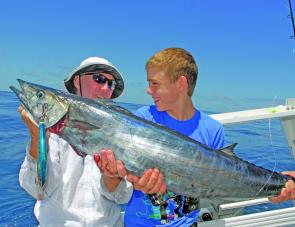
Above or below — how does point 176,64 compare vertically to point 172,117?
above

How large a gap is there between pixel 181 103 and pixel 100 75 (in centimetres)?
71

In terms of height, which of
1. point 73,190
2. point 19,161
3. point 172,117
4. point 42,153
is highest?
point 172,117

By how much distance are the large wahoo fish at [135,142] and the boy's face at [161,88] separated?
31 cm

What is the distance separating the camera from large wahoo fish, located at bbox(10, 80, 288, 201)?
7.22 feet

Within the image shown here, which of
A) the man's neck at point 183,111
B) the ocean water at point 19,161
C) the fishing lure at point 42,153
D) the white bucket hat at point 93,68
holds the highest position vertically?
the white bucket hat at point 93,68

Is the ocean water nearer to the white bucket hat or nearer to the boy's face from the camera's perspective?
the boy's face

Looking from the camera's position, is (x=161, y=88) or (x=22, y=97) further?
(x=161, y=88)

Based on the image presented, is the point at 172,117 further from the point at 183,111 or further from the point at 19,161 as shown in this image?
the point at 19,161

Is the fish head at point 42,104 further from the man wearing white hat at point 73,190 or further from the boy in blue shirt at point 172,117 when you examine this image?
the boy in blue shirt at point 172,117

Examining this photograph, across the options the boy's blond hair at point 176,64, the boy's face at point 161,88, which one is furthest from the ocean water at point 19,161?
the boy's face at point 161,88

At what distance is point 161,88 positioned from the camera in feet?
8.43

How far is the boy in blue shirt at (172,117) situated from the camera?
8.44 feet

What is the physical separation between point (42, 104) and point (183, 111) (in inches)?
43.3

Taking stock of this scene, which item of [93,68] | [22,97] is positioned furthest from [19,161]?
[22,97]
